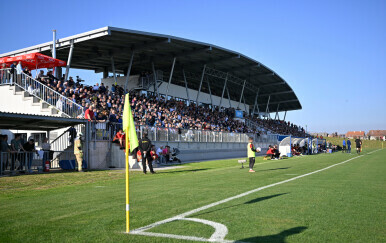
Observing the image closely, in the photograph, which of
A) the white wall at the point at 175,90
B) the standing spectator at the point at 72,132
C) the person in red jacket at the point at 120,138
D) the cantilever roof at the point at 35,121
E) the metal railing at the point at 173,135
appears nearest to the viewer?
the cantilever roof at the point at 35,121

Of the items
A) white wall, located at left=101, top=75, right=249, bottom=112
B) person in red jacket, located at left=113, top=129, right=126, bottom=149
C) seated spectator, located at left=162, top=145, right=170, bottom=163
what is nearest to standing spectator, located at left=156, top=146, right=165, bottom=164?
seated spectator, located at left=162, top=145, right=170, bottom=163

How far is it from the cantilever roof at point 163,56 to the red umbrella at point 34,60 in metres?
5.01

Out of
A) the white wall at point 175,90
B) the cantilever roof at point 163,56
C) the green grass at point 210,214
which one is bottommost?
the green grass at point 210,214

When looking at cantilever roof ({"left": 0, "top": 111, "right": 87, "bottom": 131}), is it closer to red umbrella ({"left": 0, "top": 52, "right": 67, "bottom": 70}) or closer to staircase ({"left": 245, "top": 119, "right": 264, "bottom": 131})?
red umbrella ({"left": 0, "top": 52, "right": 67, "bottom": 70})

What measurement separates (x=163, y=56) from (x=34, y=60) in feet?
55.6

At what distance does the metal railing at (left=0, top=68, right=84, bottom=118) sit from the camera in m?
22.5

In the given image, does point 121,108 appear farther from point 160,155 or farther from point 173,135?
point 160,155

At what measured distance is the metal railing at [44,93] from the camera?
73.7ft

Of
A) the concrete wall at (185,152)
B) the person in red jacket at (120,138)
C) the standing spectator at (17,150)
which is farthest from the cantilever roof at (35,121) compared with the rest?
the concrete wall at (185,152)

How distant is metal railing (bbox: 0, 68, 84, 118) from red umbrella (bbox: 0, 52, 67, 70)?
6.13 ft

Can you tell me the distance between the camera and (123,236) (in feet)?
16.4

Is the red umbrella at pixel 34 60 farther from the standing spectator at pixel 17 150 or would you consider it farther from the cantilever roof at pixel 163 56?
the standing spectator at pixel 17 150

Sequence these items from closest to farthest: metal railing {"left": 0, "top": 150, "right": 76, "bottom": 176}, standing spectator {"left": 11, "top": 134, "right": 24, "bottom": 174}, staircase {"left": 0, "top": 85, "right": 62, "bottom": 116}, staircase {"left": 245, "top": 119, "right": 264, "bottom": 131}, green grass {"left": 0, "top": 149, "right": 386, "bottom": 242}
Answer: green grass {"left": 0, "top": 149, "right": 386, "bottom": 242}
metal railing {"left": 0, "top": 150, "right": 76, "bottom": 176}
standing spectator {"left": 11, "top": 134, "right": 24, "bottom": 174}
staircase {"left": 0, "top": 85, "right": 62, "bottom": 116}
staircase {"left": 245, "top": 119, "right": 264, "bottom": 131}

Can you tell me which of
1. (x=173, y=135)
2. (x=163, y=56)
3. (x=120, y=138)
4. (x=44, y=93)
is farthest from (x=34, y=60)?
(x=163, y=56)
